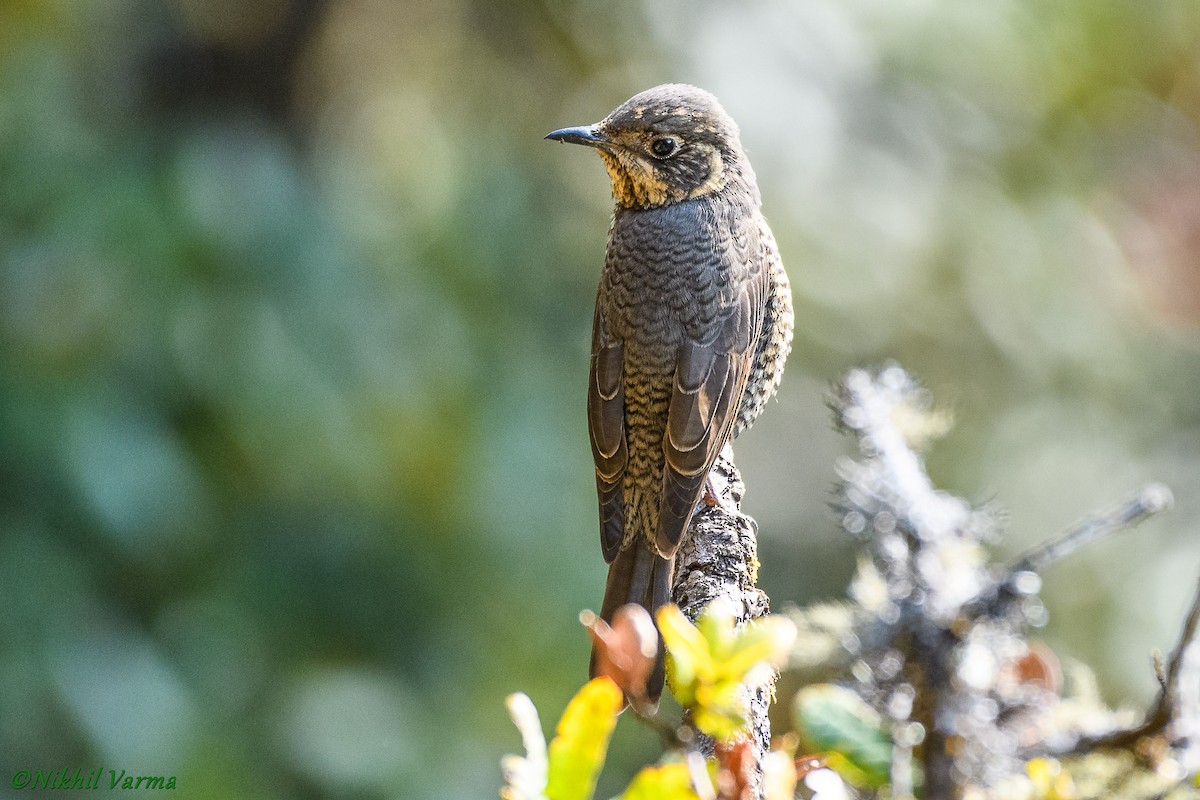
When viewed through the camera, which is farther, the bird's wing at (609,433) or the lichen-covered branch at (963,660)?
the bird's wing at (609,433)

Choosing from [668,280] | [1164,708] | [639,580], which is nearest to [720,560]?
[639,580]

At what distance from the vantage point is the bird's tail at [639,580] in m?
3.65

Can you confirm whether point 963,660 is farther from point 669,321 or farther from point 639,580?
point 669,321

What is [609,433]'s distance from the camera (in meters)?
4.00

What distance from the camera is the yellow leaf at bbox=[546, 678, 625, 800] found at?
48.1 inches

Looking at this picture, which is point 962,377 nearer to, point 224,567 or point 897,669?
point 224,567

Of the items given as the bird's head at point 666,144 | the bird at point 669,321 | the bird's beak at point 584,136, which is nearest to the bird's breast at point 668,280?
the bird at point 669,321

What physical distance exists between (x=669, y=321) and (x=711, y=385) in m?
0.26

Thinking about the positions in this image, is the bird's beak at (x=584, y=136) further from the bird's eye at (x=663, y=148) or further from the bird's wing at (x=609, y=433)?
the bird's wing at (x=609, y=433)

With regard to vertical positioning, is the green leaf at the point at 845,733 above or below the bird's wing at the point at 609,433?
below

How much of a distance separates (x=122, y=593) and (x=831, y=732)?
421 centimetres

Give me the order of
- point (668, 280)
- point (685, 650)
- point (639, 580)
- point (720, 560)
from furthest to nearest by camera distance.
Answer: point (668, 280), point (639, 580), point (720, 560), point (685, 650)

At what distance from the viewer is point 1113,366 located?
20.0 ft

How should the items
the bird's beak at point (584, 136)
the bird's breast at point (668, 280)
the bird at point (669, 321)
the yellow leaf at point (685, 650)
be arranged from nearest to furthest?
the yellow leaf at point (685, 650), the bird at point (669, 321), the bird's breast at point (668, 280), the bird's beak at point (584, 136)
